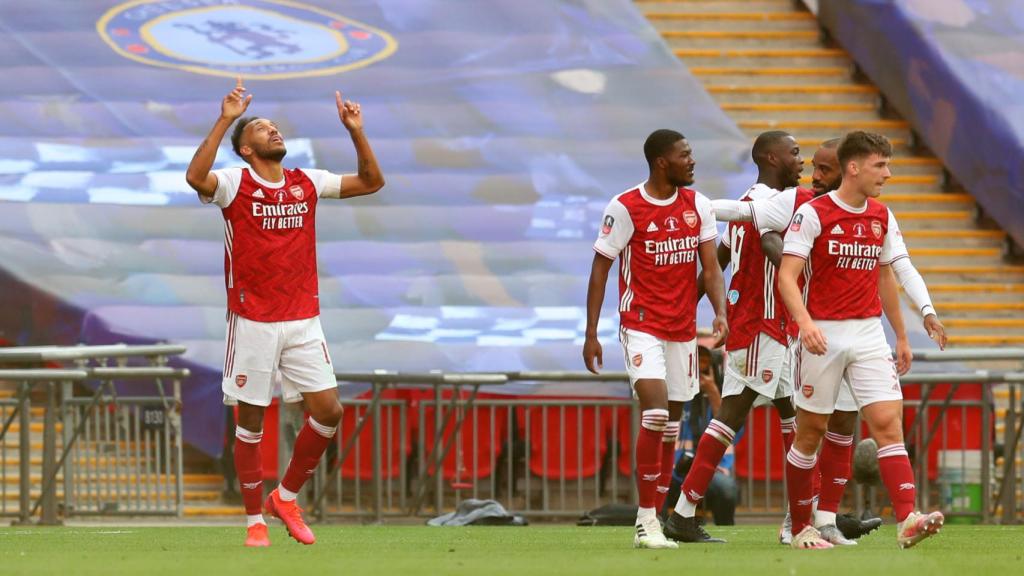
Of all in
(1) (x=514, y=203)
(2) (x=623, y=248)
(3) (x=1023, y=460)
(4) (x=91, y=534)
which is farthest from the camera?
(1) (x=514, y=203)

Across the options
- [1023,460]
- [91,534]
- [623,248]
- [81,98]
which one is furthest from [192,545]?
[81,98]

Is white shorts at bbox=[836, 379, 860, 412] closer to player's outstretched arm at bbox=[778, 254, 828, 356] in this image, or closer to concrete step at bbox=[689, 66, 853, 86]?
player's outstretched arm at bbox=[778, 254, 828, 356]

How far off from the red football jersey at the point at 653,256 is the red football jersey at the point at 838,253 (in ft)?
2.74

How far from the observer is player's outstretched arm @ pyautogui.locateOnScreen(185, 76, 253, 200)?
8820 millimetres

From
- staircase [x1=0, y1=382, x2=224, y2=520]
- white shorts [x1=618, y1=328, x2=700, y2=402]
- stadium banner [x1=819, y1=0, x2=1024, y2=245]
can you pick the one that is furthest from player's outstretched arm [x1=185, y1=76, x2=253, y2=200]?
stadium banner [x1=819, y1=0, x2=1024, y2=245]

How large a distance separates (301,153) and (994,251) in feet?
22.6

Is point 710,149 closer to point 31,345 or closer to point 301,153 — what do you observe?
point 301,153

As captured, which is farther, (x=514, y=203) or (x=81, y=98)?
(x=81, y=98)

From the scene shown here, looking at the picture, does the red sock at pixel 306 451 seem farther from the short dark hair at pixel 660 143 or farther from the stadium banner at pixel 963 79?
the stadium banner at pixel 963 79

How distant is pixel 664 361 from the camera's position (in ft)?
30.6

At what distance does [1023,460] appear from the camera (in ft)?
45.1

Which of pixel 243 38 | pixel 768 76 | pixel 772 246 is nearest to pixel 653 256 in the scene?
pixel 772 246

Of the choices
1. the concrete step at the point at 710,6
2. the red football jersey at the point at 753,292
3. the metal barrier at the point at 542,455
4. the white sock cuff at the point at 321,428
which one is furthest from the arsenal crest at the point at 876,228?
the concrete step at the point at 710,6

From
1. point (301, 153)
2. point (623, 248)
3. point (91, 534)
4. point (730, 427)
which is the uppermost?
point (301, 153)
